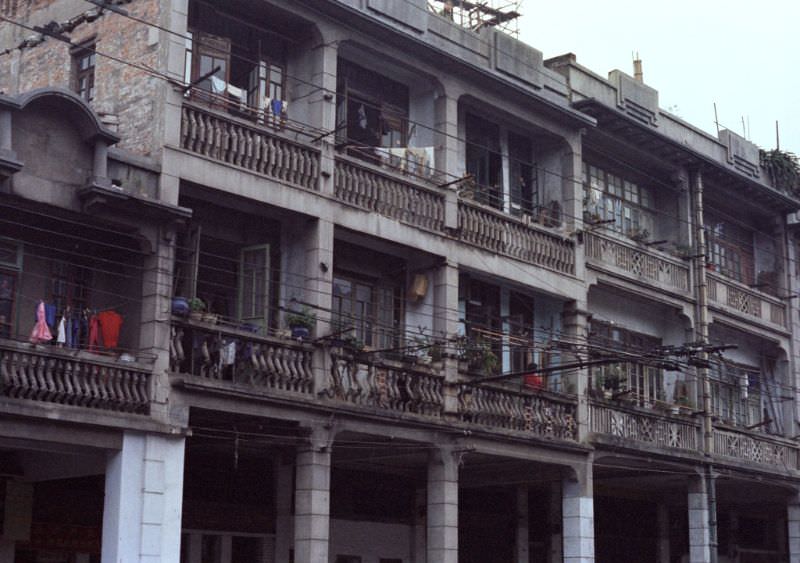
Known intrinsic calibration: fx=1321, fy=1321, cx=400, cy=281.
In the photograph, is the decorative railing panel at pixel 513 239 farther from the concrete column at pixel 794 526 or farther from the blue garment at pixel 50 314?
the concrete column at pixel 794 526

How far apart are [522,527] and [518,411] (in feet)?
19.2

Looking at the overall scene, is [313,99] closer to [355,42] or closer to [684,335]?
[355,42]

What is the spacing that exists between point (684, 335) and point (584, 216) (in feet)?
15.7

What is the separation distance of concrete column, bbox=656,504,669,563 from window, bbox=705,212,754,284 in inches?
257

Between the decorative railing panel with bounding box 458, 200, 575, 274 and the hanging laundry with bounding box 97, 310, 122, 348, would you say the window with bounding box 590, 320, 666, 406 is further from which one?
the hanging laundry with bounding box 97, 310, 122, 348

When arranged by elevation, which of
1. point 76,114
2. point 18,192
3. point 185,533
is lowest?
point 185,533

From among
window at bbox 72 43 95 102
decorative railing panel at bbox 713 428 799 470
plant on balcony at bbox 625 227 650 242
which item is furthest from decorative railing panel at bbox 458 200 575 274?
window at bbox 72 43 95 102

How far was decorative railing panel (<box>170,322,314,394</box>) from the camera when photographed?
66.9 feet

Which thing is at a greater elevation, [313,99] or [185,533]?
[313,99]

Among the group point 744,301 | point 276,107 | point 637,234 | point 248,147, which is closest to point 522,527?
point 637,234

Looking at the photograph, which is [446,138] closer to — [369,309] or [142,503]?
[369,309]

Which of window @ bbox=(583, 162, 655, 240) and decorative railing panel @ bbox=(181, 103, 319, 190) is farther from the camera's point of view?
window @ bbox=(583, 162, 655, 240)

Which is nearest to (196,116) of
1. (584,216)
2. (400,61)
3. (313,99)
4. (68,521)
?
(313,99)

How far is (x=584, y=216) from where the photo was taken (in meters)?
29.4
